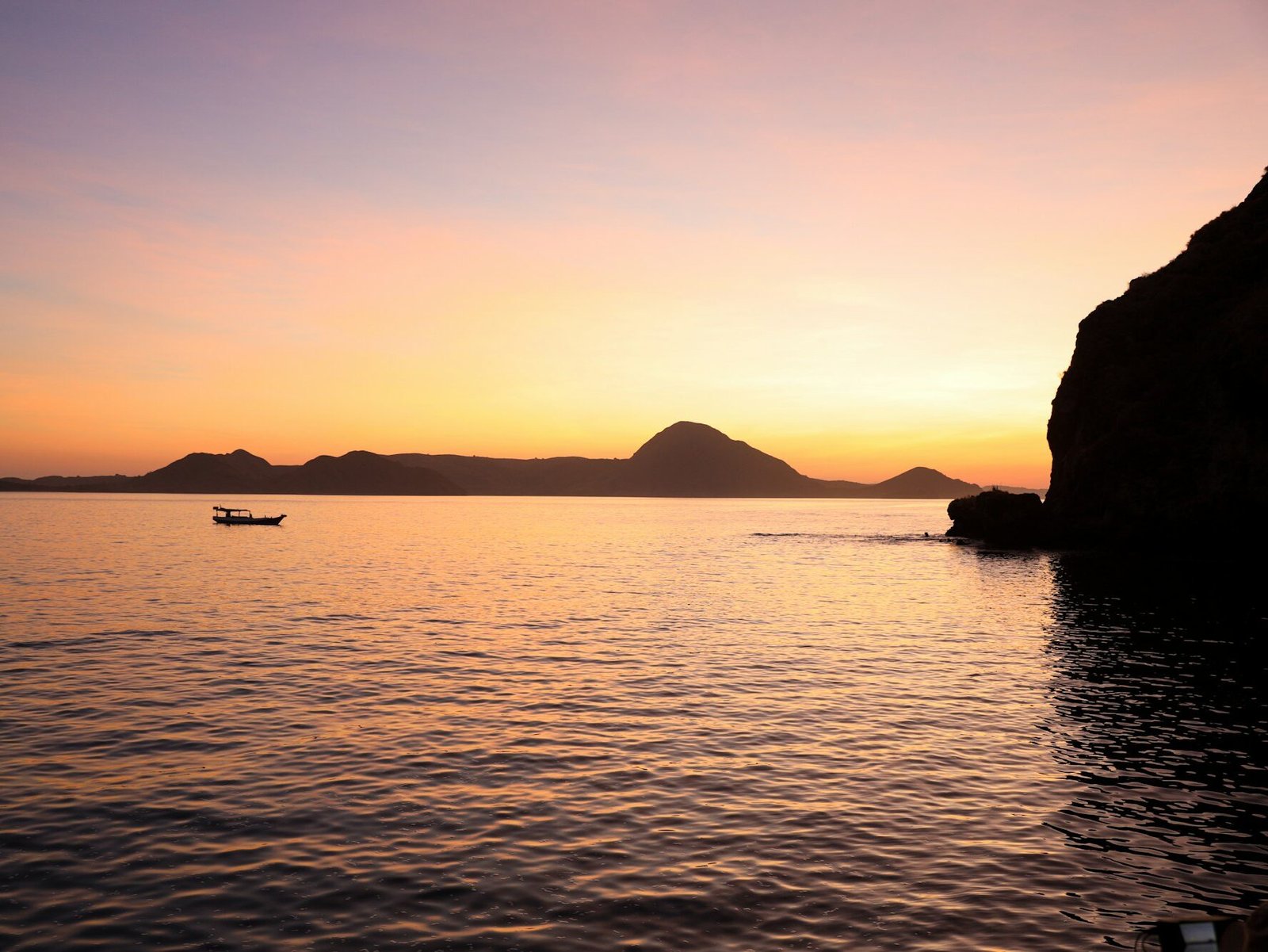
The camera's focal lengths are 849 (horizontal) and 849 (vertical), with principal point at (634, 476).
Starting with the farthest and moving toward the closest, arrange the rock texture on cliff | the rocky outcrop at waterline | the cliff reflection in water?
the rocky outcrop at waterline → the rock texture on cliff → the cliff reflection in water

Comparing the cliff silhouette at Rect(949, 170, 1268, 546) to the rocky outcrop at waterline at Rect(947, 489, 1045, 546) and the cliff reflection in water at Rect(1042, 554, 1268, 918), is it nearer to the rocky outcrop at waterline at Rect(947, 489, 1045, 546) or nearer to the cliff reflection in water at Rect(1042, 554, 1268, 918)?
the rocky outcrop at waterline at Rect(947, 489, 1045, 546)

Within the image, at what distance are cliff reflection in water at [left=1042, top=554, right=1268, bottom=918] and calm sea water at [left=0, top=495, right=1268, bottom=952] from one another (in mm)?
119

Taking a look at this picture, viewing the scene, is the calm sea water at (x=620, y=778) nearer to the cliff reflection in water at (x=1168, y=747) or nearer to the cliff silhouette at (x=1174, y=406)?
the cliff reflection in water at (x=1168, y=747)

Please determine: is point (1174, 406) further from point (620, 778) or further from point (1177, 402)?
point (620, 778)

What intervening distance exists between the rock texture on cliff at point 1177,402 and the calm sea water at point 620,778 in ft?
118

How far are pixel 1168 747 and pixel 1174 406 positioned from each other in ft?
244

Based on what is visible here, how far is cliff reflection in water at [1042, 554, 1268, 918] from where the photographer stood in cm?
1530

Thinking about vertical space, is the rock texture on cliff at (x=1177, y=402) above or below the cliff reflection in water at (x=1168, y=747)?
above

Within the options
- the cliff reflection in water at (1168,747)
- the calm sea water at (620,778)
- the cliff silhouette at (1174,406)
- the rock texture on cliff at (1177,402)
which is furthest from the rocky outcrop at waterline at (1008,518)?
the calm sea water at (620,778)

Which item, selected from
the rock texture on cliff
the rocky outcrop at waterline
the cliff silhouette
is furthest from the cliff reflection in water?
the rocky outcrop at waterline

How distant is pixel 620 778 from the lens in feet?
65.9

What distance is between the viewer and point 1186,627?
4462 centimetres

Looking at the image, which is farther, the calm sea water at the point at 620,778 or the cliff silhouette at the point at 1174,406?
the cliff silhouette at the point at 1174,406

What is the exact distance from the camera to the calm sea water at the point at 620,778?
13.3m
